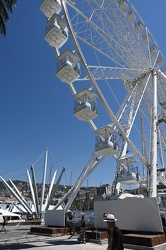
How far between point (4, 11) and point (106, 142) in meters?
11.9

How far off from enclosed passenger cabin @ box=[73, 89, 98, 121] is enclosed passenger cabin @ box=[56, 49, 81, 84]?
56.3 inches

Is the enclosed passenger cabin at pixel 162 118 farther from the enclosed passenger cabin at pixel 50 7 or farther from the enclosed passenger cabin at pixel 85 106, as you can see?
the enclosed passenger cabin at pixel 50 7

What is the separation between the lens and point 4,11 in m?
12.0

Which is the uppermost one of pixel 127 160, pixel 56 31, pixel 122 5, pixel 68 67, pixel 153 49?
pixel 122 5

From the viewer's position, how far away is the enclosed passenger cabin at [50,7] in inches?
771

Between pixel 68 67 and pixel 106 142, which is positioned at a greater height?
pixel 68 67

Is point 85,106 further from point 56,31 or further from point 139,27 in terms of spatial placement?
point 139,27

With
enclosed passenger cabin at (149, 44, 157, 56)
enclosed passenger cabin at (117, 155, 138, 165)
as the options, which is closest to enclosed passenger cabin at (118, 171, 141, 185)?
enclosed passenger cabin at (117, 155, 138, 165)

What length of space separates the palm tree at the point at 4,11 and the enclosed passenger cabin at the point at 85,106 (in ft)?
28.4

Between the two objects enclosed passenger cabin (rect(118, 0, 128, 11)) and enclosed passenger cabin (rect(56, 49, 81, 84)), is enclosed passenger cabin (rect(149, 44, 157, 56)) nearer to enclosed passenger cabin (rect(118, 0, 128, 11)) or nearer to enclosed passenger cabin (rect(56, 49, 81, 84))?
enclosed passenger cabin (rect(118, 0, 128, 11))

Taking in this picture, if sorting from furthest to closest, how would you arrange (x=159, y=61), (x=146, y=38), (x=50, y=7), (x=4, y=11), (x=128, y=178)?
(x=159, y=61) → (x=146, y=38) → (x=128, y=178) → (x=50, y=7) → (x=4, y=11)

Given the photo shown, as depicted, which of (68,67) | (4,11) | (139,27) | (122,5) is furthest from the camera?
(139,27)

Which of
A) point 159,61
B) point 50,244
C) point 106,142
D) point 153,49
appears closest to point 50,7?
point 106,142

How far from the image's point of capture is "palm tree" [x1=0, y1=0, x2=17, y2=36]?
11945 millimetres
